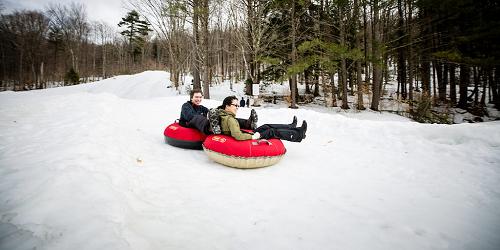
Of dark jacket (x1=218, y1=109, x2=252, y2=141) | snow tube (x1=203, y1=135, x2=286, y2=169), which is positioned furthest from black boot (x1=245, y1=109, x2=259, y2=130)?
snow tube (x1=203, y1=135, x2=286, y2=169)

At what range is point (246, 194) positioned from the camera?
11.2 ft

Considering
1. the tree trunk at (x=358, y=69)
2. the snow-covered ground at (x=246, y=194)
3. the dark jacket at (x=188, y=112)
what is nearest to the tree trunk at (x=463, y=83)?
the tree trunk at (x=358, y=69)

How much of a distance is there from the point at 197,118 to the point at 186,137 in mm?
532

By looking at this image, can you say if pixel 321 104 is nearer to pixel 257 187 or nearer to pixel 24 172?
pixel 257 187

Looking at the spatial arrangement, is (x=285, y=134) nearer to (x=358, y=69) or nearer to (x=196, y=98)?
(x=196, y=98)

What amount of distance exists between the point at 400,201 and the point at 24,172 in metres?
4.76

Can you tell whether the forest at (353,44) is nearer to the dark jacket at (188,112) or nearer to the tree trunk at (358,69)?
the tree trunk at (358,69)

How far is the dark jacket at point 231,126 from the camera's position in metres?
4.37

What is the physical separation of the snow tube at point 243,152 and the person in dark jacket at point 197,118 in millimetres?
Answer: 398

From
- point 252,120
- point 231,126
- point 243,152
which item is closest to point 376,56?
point 252,120

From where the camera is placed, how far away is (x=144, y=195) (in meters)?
3.23

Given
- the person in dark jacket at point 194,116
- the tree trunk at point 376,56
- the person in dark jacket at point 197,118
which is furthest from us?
the tree trunk at point 376,56

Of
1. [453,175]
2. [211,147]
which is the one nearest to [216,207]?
[211,147]

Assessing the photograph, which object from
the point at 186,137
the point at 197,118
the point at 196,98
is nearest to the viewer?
the point at 197,118
